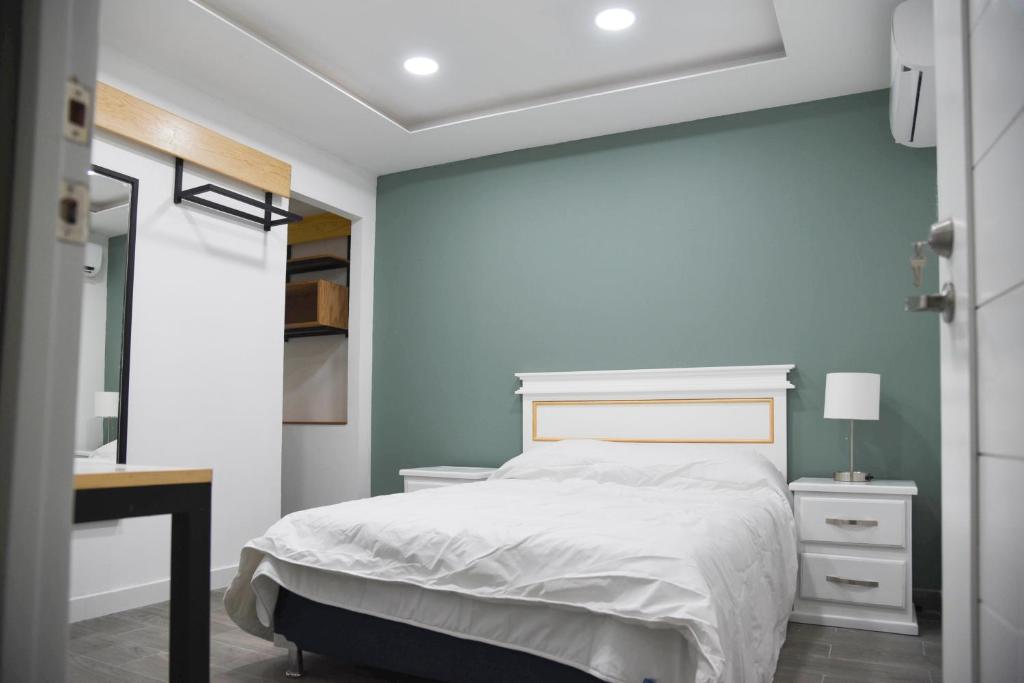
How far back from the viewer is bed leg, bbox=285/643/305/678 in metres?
2.61

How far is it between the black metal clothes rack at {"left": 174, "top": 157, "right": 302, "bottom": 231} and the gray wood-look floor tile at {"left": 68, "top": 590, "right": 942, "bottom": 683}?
1.99 metres

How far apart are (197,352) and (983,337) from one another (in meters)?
3.66

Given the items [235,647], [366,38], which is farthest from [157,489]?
[366,38]

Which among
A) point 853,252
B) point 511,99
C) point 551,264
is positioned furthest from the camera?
point 551,264

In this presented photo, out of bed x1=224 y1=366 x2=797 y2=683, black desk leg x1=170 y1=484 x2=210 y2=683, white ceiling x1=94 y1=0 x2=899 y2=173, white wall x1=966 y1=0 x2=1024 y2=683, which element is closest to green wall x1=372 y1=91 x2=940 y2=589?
white ceiling x1=94 y1=0 x2=899 y2=173

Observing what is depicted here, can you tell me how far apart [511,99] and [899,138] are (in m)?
2.04

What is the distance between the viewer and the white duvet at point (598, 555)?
1892 mm

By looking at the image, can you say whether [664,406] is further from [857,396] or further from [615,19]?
[615,19]

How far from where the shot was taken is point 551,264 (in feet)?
15.3

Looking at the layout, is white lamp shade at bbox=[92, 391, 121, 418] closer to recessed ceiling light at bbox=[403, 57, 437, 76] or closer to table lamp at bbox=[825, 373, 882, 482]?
recessed ceiling light at bbox=[403, 57, 437, 76]

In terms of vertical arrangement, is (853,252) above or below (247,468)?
above

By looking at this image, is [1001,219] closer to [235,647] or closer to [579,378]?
[235,647]

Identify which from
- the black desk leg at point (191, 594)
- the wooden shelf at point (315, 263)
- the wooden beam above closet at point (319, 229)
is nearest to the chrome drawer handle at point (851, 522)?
the black desk leg at point (191, 594)

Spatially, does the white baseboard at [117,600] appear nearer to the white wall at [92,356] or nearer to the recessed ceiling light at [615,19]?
the white wall at [92,356]
